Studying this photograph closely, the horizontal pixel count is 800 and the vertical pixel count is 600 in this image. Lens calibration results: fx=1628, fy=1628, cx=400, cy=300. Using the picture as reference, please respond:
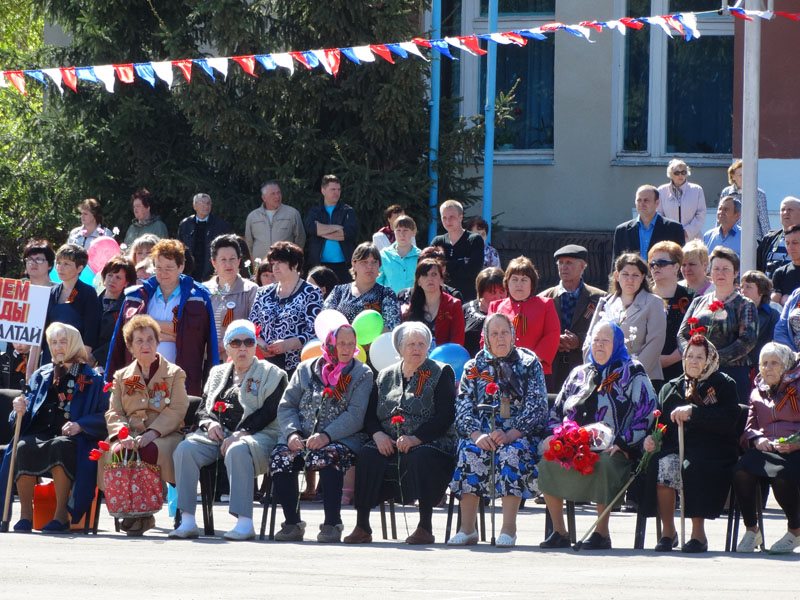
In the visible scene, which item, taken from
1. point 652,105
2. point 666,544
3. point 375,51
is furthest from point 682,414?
point 652,105

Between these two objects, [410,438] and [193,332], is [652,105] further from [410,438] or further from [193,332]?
[410,438]

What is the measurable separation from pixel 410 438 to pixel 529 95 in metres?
10.8

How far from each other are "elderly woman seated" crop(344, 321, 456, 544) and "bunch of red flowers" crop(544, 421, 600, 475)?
2.84 feet

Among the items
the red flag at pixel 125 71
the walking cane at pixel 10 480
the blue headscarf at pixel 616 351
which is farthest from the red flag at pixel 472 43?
the walking cane at pixel 10 480

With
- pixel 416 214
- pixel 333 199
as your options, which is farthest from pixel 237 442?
pixel 416 214

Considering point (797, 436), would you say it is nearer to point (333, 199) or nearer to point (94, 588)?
point (94, 588)

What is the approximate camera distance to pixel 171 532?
37.7ft

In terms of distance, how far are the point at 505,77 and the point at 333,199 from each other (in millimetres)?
5678

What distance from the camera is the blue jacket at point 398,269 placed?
1474 centimetres

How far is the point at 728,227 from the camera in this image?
14.8 meters

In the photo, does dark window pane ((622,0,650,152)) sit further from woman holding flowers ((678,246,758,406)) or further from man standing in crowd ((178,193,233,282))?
woman holding flowers ((678,246,758,406))

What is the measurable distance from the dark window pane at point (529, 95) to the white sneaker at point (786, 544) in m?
11.1

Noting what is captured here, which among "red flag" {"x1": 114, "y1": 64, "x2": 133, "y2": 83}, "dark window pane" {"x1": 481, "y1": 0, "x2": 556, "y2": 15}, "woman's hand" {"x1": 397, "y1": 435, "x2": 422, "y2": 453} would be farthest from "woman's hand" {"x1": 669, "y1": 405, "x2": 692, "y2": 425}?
"dark window pane" {"x1": 481, "y1": 0, "x2": 556, "y2": 15}

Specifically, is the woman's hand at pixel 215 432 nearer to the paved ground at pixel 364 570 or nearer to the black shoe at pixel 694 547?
the paved ground at pixel 364 570
